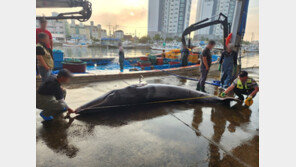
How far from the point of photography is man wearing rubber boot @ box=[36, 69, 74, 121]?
320cm

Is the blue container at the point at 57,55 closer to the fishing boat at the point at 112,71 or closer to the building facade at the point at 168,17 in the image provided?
the fishing boat at the point at 112,71

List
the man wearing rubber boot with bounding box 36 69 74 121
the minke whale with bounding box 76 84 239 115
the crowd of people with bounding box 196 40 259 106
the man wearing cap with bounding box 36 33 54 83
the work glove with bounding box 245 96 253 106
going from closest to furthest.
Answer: the man wearing rubber boot with bounding box 36 69 74 121, the minke whale with bounding box 76 84 239 115, the man wearing cap with bounding box 36 33 54 83, the work glove with bounding box 245 96 253 106, the crowd of people with bounding box 196 40 259 106

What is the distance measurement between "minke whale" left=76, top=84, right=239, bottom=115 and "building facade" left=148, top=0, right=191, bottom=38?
402 feet

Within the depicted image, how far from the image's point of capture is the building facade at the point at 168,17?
122 meters

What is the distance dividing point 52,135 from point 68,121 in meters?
0.55

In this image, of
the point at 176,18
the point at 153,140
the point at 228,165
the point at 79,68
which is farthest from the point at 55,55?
the point at 176,18

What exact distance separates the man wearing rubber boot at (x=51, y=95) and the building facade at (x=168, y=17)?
408 feet

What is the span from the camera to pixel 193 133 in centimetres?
316

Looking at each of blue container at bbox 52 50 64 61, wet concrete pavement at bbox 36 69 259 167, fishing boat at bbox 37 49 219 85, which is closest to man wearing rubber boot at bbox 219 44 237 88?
wet concrete pavement at bbox 36 69 259 167

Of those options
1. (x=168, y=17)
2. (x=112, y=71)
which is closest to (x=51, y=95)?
(x=112, y=71)

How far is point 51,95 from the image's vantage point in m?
3.31

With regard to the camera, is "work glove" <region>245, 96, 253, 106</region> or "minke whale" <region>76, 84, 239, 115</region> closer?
"minke whale" <region>76, 84, 239, 115</region>

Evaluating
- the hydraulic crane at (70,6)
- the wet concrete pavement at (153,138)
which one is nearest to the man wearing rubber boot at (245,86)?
the wet concrete pavement at (153,138)

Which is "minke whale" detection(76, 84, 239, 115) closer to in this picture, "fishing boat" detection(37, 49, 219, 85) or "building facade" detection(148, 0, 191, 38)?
"fishing boat" detection(37, 49, 219, 85)
